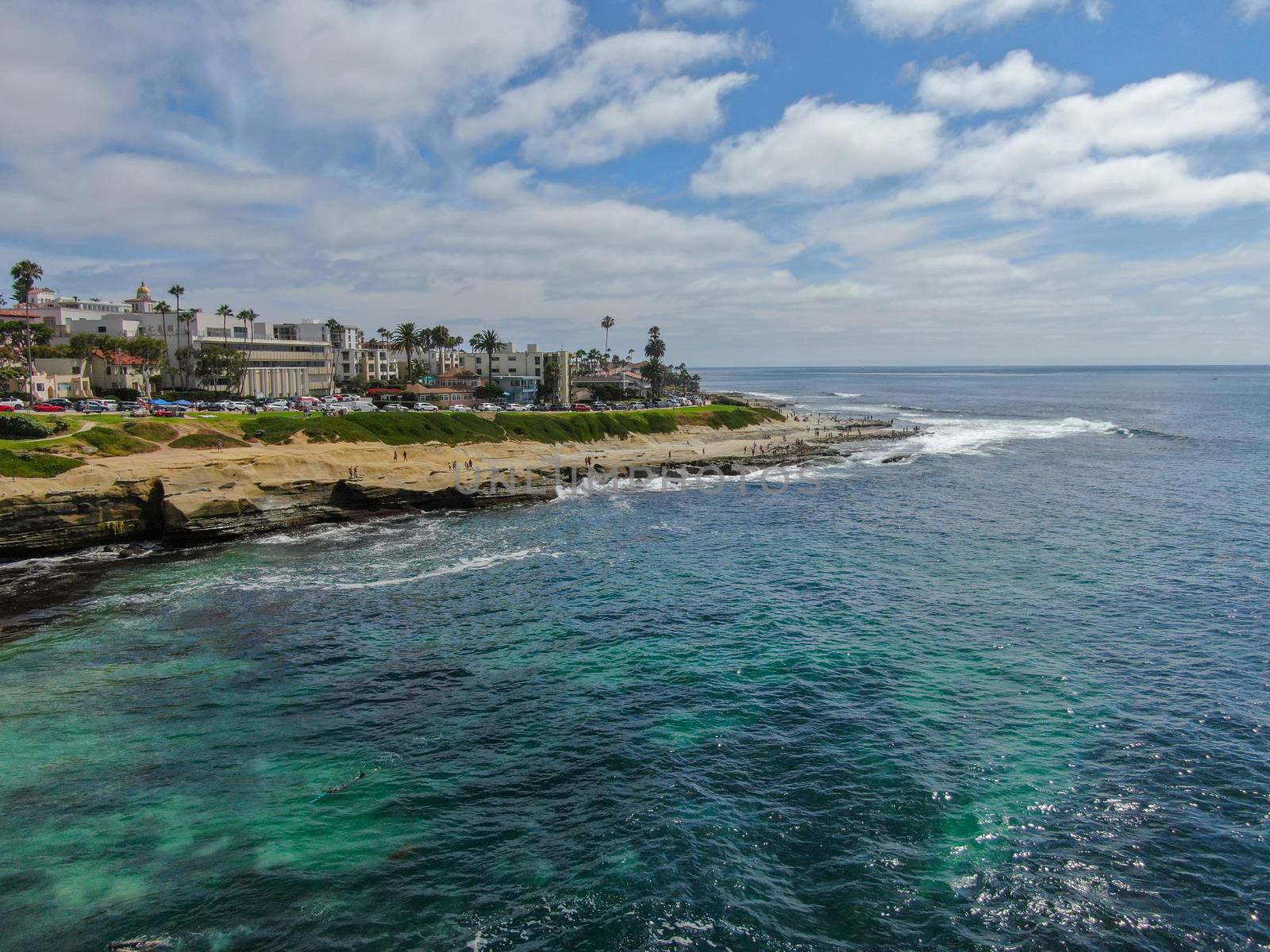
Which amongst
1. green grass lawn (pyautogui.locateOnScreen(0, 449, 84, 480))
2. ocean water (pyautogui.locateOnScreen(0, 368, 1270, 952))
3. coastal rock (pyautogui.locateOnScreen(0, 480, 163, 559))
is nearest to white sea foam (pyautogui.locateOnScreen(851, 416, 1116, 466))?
ocean water (pyautogui.locateOnScreen(0, 368, 1270, 952))

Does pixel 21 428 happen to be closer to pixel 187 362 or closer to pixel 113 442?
pixel 113 442

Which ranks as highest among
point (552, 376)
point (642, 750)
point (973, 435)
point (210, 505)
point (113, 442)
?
point (552, 376)

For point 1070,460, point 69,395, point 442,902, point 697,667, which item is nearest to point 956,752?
point 697,667

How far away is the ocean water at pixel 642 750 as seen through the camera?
16625 mm

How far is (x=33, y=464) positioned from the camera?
49094mm

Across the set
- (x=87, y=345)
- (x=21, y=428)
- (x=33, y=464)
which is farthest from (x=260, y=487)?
(x=87, y=345)

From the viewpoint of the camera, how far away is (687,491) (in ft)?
239

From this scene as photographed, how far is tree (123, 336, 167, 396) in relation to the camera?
340 ft

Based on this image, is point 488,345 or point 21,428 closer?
point 21,428

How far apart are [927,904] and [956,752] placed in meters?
7.21

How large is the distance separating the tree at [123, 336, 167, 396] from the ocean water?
7299cm

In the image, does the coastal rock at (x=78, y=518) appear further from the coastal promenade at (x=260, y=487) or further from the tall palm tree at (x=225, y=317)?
the tall palm tree at (x=225, y=317)

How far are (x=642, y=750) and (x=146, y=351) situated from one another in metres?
112

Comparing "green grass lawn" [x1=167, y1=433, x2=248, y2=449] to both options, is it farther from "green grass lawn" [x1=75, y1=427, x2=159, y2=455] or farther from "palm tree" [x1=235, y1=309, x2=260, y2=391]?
"palm tree" [x1=235, y1=309, x2=260, y2=391]
